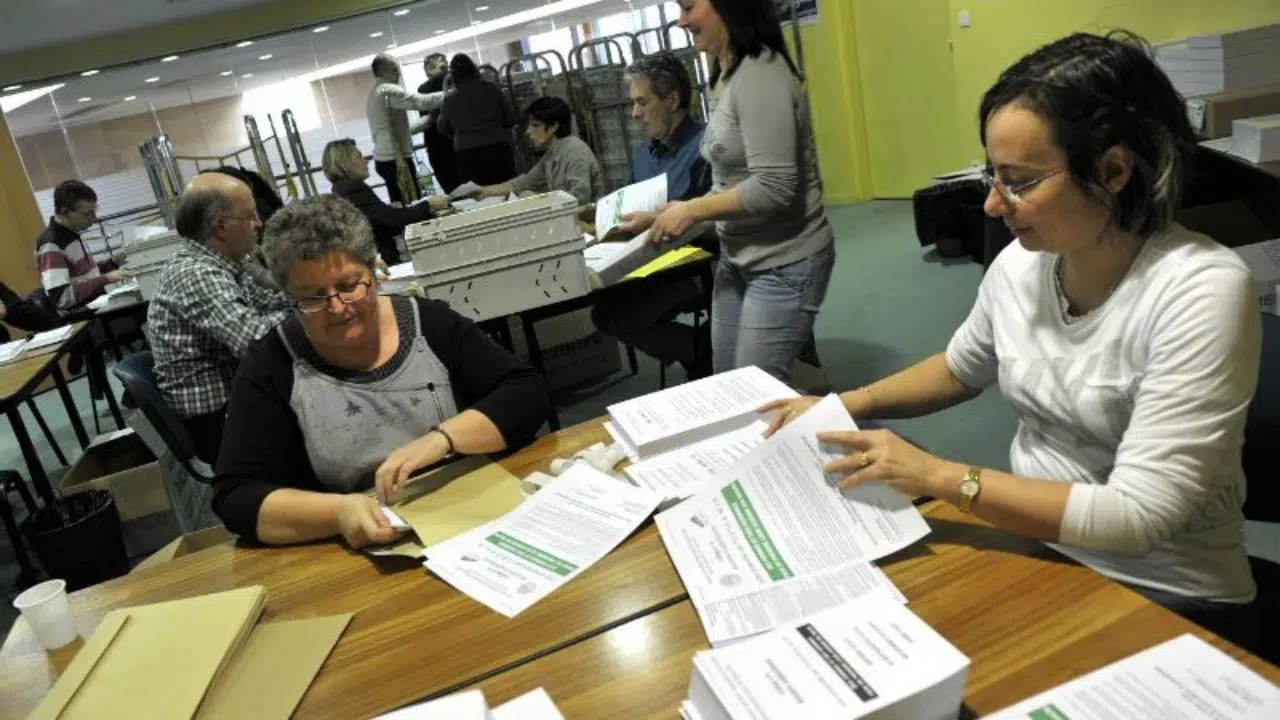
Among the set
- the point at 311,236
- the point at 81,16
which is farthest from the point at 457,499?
the point at 81,16

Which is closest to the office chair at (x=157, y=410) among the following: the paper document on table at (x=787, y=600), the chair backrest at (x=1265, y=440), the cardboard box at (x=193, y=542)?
the cardboard box at (x=193, y=542)

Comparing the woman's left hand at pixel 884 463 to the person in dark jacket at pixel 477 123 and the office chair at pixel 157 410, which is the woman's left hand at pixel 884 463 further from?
the person in dark jacket at pixel 477 123

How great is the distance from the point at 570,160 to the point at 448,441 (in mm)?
3428

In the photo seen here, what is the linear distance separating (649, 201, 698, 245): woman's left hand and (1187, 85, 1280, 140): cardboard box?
6.52 feet

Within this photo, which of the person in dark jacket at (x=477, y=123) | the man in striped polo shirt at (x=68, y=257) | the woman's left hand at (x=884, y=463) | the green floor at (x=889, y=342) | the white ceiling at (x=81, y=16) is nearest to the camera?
the woman's left hand at (x=884, y=463)

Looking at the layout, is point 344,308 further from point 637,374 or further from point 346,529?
point 637,374

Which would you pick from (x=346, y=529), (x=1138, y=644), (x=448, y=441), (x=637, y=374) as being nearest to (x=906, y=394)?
(x=1138, y=644)

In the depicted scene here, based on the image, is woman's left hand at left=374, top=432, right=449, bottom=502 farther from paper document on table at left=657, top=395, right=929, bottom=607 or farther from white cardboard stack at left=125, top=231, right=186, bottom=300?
white cardboard stack at left=125, top=231, right=186, bottom=300

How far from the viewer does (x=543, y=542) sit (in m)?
1.32

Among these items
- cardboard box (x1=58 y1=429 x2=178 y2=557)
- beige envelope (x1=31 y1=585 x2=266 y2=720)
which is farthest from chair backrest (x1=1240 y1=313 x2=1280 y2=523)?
cardboard box (x1=58 y1=429 x2=178 y2=557)

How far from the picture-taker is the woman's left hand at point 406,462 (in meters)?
1.48

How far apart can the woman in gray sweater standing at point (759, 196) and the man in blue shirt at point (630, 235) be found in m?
0.85

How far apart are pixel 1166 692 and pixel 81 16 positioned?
8.60m

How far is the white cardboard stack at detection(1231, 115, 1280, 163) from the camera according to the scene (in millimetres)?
2602
